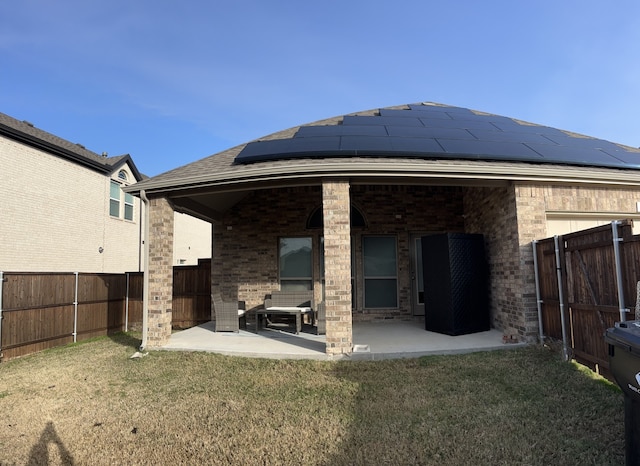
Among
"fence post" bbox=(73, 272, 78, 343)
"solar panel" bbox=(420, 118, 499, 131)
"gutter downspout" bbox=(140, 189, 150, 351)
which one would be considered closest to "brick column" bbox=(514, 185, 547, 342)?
"solar panel" bbox=(420, 118, 499, 131)

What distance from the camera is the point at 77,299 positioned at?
8.45 m

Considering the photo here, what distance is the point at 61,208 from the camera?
12.7 m

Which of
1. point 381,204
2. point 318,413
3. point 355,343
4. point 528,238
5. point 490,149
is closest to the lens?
point 318,413

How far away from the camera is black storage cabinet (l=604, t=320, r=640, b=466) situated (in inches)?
87.4

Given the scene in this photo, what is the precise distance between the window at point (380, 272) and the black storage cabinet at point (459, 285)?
5.97ft

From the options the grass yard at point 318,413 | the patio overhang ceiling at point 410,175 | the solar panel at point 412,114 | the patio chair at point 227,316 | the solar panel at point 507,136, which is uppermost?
the solar panel at point 412,114

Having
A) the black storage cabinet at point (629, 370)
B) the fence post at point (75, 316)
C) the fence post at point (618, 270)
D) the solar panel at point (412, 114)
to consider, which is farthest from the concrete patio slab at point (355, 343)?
the solar panel at point (412, 114)

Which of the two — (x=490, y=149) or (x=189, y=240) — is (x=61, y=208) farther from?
(x=490, y=149)

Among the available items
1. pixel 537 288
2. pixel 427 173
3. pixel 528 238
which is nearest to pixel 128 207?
pixel 427 173

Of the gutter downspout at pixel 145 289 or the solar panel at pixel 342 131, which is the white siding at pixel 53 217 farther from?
the solar panel at pixel 342 131

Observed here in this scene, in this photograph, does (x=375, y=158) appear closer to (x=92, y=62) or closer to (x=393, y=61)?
(x=393, y=61)

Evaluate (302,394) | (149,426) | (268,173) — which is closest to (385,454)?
(302,394)

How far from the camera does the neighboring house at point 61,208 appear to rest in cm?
1108

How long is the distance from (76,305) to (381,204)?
7.69 meters
